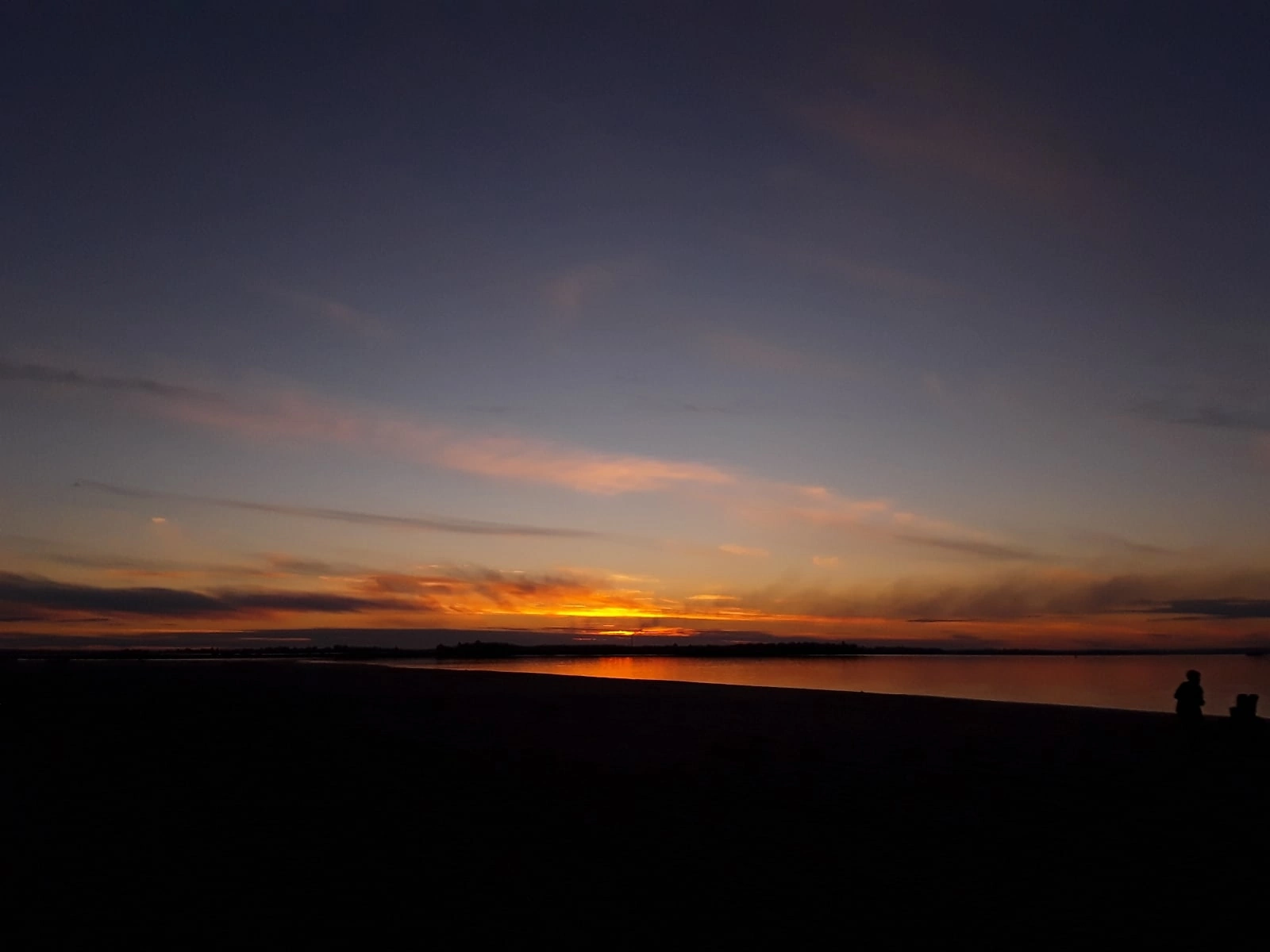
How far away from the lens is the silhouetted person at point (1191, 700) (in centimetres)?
1903

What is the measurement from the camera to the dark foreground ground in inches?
317

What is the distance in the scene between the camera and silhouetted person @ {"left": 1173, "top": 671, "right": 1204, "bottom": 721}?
62.4 ft

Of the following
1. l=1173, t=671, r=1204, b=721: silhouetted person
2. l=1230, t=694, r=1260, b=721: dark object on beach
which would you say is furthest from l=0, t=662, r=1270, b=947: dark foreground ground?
l=1173, t=671, r=1204, b=721: silhouetted person

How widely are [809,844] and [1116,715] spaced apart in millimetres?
20341

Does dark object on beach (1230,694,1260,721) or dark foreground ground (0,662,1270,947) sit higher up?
dark object on beach (1230,694,1260,721)

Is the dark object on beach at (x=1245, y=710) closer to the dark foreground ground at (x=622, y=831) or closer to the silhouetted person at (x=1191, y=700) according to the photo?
the dark foreground ground at (x=622, y=831)

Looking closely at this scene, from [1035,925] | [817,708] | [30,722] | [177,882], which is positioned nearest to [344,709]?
[30,722]

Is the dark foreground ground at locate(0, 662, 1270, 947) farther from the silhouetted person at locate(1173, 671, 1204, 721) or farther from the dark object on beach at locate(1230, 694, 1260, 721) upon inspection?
the silhouetted person at locate(1173, 671, 1204, 721)

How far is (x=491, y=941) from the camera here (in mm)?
7391

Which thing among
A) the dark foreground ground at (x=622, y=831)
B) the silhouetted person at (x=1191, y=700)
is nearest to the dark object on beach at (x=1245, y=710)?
the dark foreground ground at (x=622, y=831)

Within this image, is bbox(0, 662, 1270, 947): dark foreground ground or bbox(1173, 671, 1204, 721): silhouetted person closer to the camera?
bbox(0, 662, 1270, 947): dark foreground ground

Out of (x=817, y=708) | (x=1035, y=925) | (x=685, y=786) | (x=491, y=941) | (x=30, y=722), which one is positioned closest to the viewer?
(x=491, y=941)

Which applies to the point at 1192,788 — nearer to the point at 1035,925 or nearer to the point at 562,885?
the point at 1035,925

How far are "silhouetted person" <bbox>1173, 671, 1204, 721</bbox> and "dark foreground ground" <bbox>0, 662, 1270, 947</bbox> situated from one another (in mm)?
552
